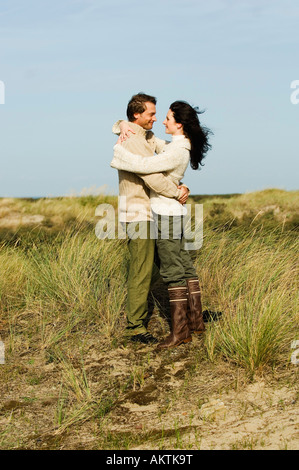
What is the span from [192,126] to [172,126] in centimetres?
18

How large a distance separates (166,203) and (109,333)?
1.50 metres

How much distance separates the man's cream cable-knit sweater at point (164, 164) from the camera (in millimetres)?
4789

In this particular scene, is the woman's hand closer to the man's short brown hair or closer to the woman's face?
the man's short brown hair

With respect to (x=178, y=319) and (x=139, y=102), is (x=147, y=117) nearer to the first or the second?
(x=139, y=102)

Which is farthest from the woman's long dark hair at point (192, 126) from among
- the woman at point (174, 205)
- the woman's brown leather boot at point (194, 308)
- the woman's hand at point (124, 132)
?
the woman's brown leather boot at point (194, 308)

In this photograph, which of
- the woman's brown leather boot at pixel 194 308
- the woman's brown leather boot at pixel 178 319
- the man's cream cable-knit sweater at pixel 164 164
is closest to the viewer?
the man's cream cable-knit sweater at pixel 164 164

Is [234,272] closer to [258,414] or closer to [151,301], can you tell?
[151,301]

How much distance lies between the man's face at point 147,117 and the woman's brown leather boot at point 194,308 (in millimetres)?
1547

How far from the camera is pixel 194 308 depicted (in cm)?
528

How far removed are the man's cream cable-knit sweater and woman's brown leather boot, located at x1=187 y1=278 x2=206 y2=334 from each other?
2.51 feet

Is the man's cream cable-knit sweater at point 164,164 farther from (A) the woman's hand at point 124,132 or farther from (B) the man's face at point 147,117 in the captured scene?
(B) the man's face at point 147,117

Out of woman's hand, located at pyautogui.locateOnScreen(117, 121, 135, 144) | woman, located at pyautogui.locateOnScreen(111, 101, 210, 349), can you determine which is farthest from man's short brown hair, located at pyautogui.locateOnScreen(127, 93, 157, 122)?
woman, located at pyautogui.locateOnScreen(111, 101, 210, 349)

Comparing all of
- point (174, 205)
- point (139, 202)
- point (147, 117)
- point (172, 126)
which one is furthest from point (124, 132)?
point (174, 205)
